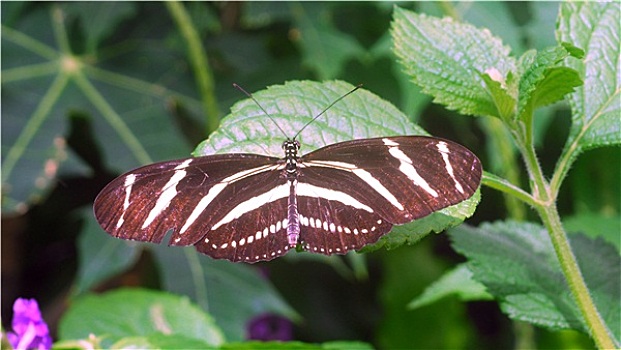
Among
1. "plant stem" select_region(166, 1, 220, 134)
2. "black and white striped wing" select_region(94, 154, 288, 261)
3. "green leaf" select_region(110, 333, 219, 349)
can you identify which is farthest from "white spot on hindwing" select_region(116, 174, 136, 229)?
"plant stem" select_region(166, 1, 220, 134)

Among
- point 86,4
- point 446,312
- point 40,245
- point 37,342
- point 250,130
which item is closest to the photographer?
point 250,130

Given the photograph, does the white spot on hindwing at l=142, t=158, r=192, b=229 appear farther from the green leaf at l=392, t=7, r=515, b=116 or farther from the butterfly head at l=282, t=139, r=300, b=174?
the green leaf at l=392, t=7, r=515, b=116

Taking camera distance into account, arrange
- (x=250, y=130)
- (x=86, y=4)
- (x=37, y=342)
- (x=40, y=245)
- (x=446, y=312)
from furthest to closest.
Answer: (x=40, y=245) < (x=446, y=312) < (x=86, y=4) < (x=37, y=342) < (x=250, y=130)

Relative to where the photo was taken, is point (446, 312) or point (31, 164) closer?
point (31, 164)

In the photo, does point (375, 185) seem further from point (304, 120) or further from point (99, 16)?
point (99, 16)

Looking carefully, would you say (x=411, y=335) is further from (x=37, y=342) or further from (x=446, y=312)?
(x=37, y=342)

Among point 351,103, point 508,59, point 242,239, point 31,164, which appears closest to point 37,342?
point 242,239
